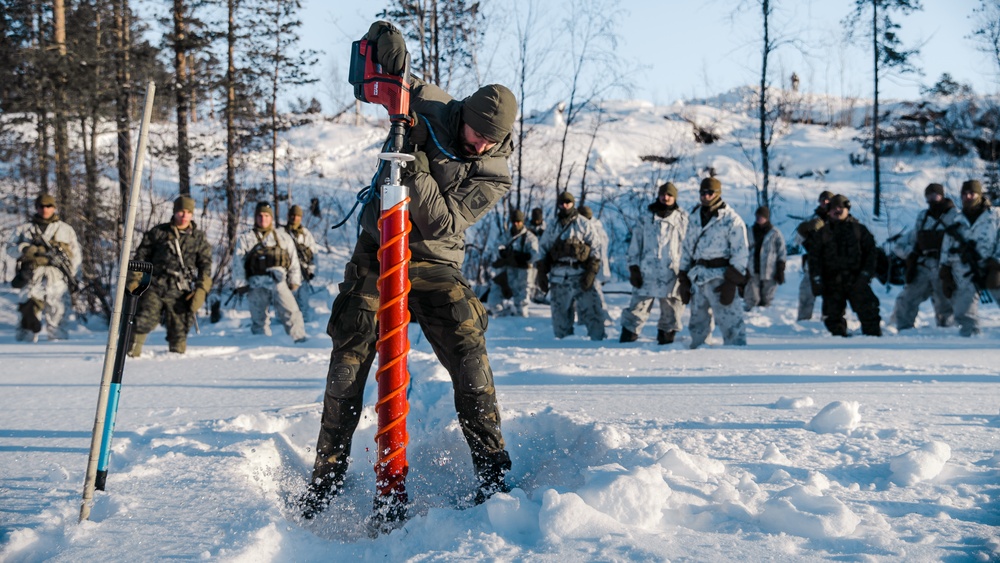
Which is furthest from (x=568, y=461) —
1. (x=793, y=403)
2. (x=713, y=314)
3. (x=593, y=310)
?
(x=593, y=310)

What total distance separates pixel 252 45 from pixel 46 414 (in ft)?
50.8

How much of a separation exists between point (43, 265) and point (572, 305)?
664 cm

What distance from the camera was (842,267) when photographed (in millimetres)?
9055

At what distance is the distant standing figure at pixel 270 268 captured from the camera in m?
9.10

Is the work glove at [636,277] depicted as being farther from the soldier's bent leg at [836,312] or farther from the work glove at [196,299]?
the work glove at [196,299]

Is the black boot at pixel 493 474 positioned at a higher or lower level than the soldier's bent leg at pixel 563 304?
lower

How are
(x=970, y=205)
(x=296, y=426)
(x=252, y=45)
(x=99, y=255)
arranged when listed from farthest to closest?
(x=252, y=45), (x=99, y=255), (x=970, y=205), (x=296, y=426)

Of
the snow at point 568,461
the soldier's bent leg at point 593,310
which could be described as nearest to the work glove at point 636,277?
the soldier's bent leg at point 593,310

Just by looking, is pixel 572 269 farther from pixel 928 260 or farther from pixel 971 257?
pixel 971 257

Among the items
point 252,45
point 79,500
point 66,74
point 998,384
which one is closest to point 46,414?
point 79,500

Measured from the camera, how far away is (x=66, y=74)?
1448 centimetres

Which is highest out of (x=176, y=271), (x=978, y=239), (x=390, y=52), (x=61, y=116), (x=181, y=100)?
(x=181, y=100)

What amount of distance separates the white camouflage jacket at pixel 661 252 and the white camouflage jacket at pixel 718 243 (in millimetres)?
494

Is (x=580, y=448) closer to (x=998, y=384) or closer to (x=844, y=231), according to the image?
(x=998, y=384)
